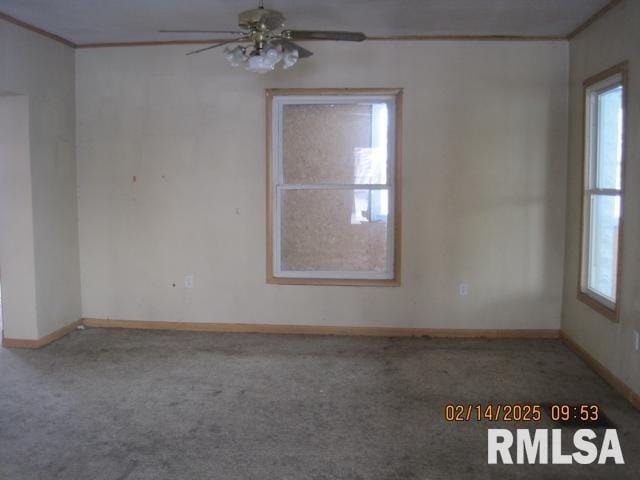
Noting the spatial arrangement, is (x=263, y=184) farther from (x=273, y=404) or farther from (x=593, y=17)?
(x=593, y=17)

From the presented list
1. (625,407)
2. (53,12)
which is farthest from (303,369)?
(53,12)

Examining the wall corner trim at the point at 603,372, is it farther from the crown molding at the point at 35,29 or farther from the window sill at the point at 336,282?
the crown molding at the point at 35,29

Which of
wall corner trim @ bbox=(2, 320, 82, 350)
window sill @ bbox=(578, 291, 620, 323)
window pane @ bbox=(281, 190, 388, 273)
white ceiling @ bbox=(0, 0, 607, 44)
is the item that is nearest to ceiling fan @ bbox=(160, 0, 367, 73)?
white ceiling @ bbox=(0, 0, 607, 44)

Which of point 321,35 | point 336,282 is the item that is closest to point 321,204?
point 336,282

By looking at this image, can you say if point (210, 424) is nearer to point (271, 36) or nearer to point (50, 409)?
point (50, 409)

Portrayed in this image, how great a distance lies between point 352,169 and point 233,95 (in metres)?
1.19

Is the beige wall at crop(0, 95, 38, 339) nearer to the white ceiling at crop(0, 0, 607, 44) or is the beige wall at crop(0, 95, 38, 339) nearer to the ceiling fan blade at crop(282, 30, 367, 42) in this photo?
the white ceiling at crop(0, 0, 607, 44)

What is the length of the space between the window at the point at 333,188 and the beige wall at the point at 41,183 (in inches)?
68.5

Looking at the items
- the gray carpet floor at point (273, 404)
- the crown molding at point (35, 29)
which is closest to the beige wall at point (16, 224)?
the gray carpet floor at point (273, 404)

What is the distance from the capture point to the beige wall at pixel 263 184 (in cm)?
474

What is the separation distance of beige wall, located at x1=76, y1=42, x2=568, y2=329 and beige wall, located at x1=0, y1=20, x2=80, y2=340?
21 cm

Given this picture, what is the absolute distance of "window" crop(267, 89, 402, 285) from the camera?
4883 mm

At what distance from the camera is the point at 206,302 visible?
16.6 ft
